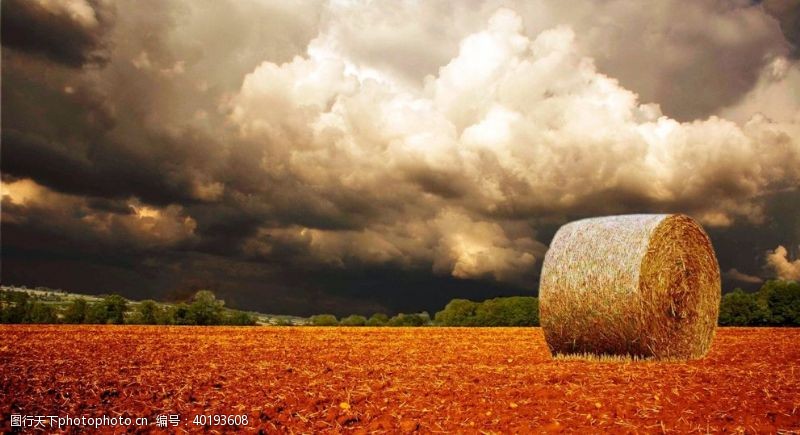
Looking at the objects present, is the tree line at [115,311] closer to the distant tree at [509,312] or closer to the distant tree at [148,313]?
the distant tree at [148,313]

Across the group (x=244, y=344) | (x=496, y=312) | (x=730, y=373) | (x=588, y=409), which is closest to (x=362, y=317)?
(x=496, y=312)

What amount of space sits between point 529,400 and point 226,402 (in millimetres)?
3581

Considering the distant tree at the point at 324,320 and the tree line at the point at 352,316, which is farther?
the distant tree at the point at 324,320

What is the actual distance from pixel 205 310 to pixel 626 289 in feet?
79.7

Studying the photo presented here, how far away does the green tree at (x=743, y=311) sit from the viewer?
3441cm

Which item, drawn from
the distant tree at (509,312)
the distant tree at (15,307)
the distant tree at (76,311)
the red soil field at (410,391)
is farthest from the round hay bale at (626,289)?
the distant tree at (15,307)

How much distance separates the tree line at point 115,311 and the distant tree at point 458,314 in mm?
13719

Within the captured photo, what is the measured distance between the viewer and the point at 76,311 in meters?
28.4

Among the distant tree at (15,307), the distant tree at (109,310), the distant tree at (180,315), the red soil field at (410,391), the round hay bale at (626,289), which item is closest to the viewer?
the red soil field at (410,391)

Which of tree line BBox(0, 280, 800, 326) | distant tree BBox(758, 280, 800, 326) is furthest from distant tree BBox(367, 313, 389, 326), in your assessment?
distant tree BBox(758, 280, 800, 326)

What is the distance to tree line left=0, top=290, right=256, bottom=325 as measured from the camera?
27.6m

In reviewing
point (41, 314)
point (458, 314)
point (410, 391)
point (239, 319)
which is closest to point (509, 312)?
point (458, 314)

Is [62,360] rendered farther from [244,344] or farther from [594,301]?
[594,301]

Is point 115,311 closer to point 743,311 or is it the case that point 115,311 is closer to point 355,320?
point 355,320
